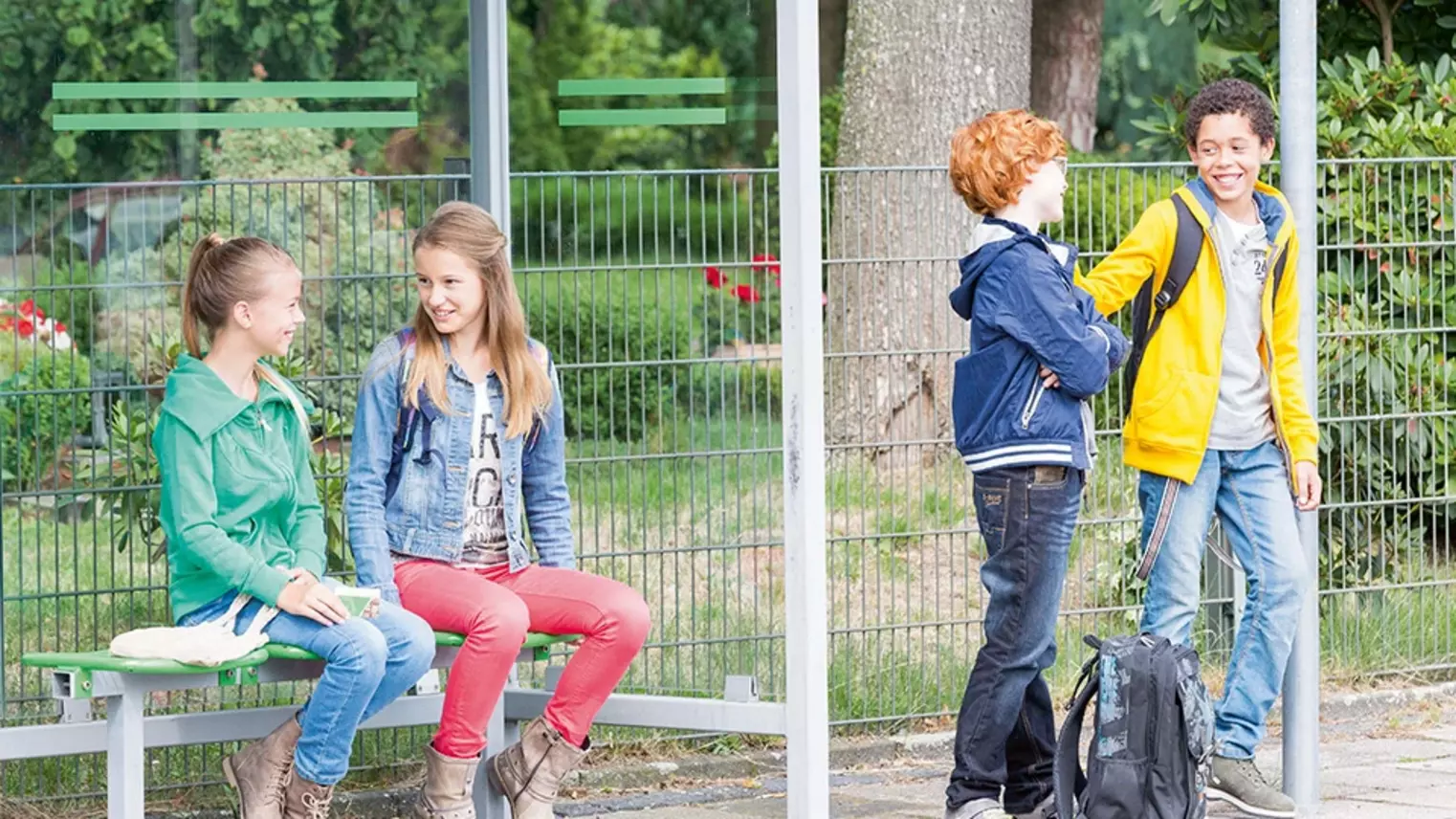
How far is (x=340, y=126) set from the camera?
19.3ft

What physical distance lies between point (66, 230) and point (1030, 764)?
2.67m

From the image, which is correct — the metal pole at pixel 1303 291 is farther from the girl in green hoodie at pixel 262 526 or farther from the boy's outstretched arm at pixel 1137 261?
the girl in green hoodie at pixel 262 526

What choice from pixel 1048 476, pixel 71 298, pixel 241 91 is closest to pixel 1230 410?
pixel 1048 476

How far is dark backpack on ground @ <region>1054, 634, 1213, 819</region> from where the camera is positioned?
5.06 metres

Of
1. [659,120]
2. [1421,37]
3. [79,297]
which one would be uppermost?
[1421,37]

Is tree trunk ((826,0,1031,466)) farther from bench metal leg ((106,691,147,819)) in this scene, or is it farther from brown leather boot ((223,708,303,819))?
bench metal leg ((106,691,147,819))

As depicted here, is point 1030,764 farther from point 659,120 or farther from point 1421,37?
point 1421,37

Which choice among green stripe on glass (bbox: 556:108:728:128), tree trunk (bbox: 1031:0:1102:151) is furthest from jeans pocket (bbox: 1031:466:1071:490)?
tree trunk (bbox: 1031:0:1102:151)

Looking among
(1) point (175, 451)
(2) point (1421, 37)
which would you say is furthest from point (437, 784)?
(2) point (1421, 37)

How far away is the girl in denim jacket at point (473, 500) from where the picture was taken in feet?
16.4

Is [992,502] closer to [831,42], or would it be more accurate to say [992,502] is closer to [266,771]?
[266,771]

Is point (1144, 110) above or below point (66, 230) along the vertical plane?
above

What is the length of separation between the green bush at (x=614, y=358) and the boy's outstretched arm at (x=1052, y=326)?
1222mm

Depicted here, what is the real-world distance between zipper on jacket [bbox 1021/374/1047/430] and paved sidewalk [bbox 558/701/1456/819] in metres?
1.24
